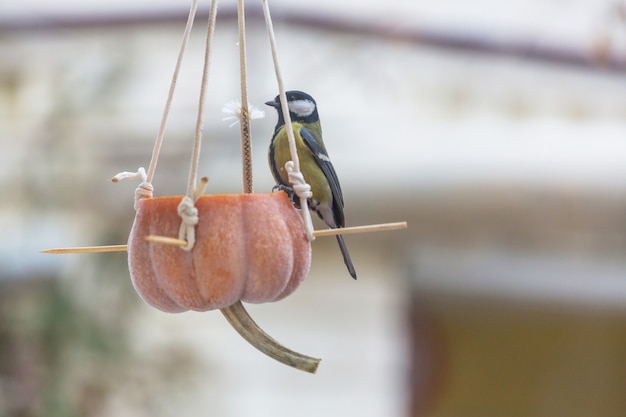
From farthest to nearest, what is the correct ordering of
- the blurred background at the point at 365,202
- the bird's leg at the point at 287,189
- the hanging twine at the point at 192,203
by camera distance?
the blurred background at the point at 365,202 < the bird's leg at the point at 287,189 < the hanging twine at the point at 192,203

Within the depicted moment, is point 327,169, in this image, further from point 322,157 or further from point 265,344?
point 265,344

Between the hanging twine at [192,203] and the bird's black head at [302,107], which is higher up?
the bird's black head at [302,107]

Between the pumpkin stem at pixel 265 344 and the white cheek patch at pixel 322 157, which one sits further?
the white cheek patch at pixel 322 157

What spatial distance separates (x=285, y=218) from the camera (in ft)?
3.78

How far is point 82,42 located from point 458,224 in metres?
1.73

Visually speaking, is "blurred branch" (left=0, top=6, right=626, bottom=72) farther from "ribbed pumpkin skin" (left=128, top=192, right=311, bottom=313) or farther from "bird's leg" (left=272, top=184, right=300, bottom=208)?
"ribbed pumpkin skin" (left=128, top=192, right=311, bottom=313)

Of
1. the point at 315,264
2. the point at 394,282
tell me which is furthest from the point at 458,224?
the point at 315,264

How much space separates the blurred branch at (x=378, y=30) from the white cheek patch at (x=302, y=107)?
1771 mm

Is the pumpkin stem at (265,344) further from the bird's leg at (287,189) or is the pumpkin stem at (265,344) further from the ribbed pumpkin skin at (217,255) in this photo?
the bird's leg at (287,189)

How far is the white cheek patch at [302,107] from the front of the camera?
1.45 meters

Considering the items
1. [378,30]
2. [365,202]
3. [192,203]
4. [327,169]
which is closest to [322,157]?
[327,169]

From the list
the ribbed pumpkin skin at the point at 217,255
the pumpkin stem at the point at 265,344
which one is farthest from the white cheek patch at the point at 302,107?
the pumpkin stem at the point at 265,344

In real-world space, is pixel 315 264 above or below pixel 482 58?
below

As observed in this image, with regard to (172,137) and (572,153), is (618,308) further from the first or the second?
(172,137)
